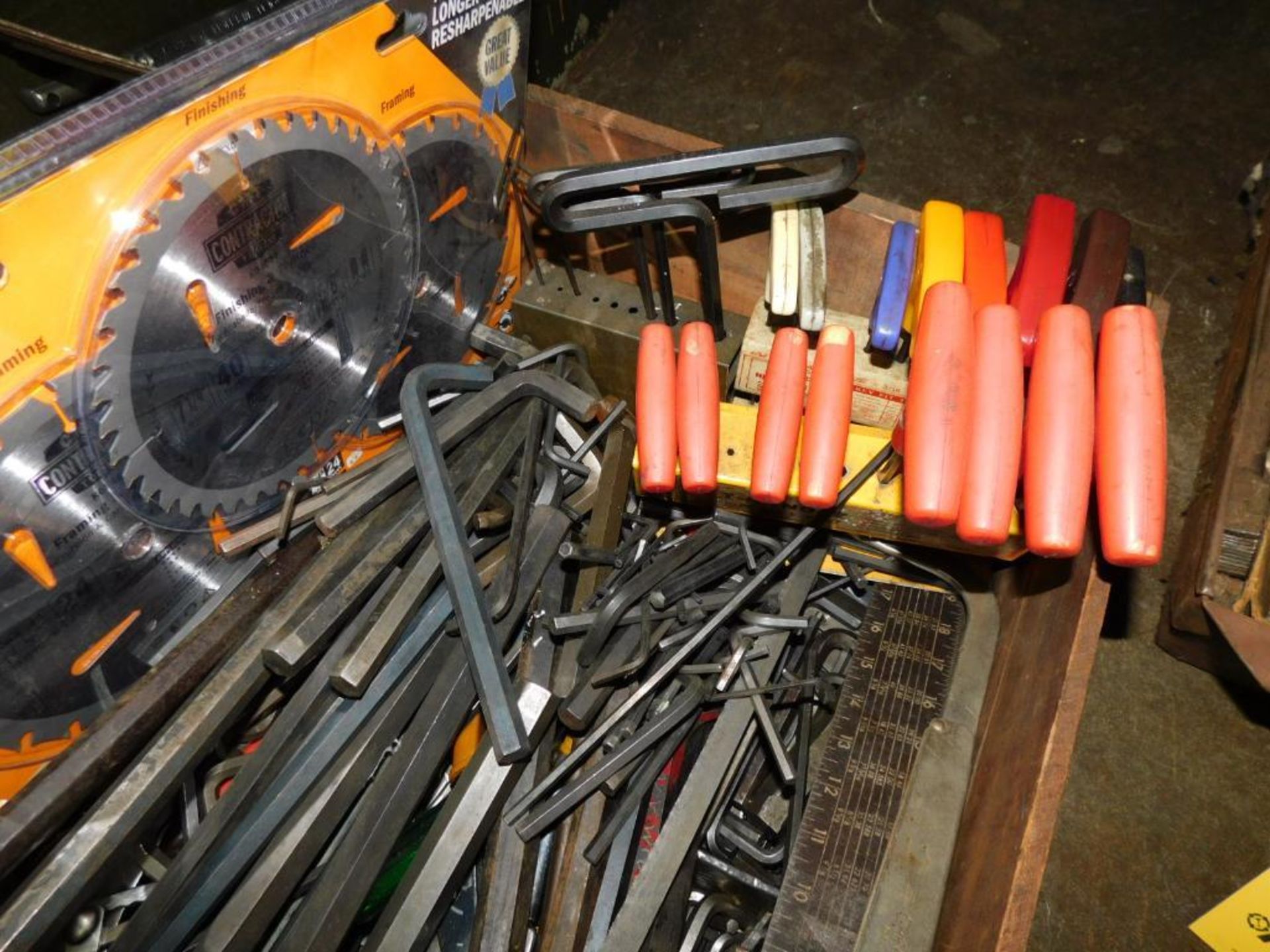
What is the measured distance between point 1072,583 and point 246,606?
3.61ft

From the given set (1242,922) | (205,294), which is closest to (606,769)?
(205,294)

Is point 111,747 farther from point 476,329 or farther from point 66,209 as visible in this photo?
point 476,329

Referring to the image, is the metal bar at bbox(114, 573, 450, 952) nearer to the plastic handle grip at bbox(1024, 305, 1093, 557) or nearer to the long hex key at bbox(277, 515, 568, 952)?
the long hex key at bbox(277, 515, 568, 952)

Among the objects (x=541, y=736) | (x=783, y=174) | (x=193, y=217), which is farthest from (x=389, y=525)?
(x=783, y=174)

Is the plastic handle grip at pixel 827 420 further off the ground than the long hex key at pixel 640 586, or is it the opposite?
the plastic handle grip at pixel 827 420

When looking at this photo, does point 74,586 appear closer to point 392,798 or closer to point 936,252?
point 392,798

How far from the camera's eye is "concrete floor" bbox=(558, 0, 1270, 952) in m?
1.61

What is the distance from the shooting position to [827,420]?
41.3 inches

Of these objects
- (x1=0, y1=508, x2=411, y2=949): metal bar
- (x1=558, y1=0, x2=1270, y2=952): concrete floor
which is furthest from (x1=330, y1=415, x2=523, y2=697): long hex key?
(x1=558, y1=0, x2=1270, y2=952): concrete floor

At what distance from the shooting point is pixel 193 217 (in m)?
0.99

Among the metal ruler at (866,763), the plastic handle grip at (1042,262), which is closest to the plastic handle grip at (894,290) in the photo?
the plastic handle grip at (1042,262)

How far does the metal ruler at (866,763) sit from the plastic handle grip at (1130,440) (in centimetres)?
45

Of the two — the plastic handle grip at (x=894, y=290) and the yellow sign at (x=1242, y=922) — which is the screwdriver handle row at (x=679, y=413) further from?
the yellow sign at (x=1242, y=922)

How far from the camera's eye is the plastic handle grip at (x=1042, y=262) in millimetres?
1254
